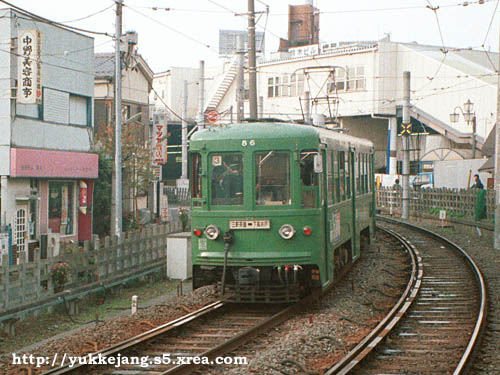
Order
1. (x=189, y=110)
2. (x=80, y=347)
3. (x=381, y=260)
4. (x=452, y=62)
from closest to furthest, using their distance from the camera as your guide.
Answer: (x=80, y=347) < (x=381, y=260) < (x=452, y=62) < (x=189, y=110)

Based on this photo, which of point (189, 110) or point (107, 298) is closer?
point (107, 298)

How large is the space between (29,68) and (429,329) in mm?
12468

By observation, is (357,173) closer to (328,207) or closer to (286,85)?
(328,207)

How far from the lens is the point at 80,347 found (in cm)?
918

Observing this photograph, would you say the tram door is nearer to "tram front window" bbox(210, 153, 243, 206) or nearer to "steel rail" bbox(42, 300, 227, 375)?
"tram front window" bbox(210, 153, 243, 206)

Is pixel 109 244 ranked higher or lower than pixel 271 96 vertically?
lower

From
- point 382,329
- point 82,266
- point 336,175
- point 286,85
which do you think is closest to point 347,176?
point 336,175

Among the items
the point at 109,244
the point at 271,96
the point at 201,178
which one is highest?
the point at 271,96

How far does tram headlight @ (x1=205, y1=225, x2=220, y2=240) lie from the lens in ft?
36.8

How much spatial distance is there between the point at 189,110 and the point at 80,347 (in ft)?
177

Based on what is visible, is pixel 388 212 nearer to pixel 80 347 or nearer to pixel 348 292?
pixel 348 292

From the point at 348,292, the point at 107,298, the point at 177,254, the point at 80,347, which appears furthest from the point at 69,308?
the point at 348,292

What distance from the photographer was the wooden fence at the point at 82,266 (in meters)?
11.8

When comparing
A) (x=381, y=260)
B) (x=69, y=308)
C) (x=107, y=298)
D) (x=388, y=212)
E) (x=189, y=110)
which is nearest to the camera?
(x=69, y=308)
